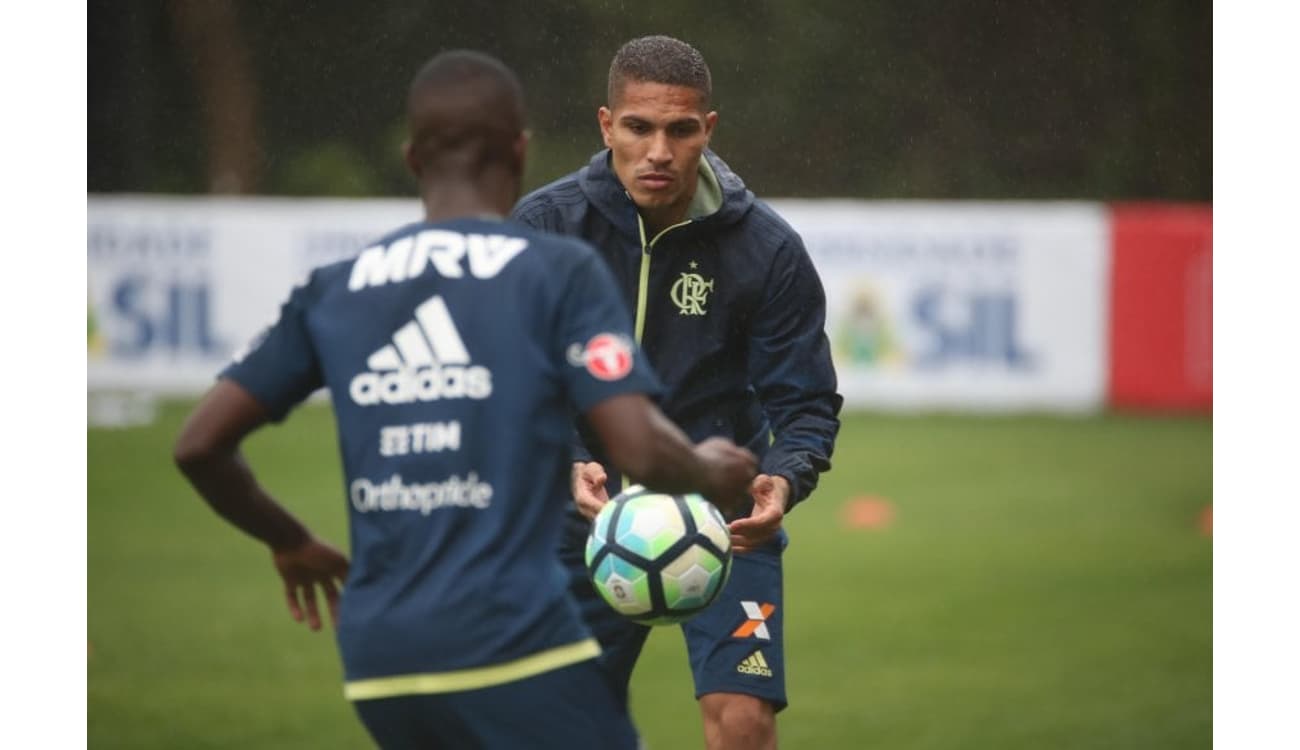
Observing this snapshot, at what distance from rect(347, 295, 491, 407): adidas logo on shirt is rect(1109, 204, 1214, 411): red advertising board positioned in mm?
12101

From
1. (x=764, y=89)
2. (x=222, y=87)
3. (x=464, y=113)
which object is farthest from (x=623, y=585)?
(x=222, y=87)

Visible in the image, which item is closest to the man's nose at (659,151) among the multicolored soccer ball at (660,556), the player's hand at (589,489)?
the player's hand at (589,489)

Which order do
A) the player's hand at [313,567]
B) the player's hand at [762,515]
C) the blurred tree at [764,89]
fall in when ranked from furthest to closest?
the blurred tree at [764,89] < the player's hand at [762,515] < the player's hand at [313,567]

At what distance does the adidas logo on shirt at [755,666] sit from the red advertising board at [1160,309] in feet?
34.3

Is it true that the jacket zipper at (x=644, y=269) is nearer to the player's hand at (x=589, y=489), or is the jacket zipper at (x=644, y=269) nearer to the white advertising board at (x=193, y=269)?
the player's hand at (x=589, y=489)

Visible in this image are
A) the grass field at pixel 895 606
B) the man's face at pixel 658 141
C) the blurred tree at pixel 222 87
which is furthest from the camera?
the blurred tree at pixel 222 87

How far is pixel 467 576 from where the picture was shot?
3.03m

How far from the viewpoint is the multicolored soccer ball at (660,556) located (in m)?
4.07

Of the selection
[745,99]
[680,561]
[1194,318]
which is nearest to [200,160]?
[745,99]

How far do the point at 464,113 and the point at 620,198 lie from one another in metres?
1.53

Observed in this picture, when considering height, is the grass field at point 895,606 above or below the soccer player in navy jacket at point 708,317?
below

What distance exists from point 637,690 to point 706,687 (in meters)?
3.03
